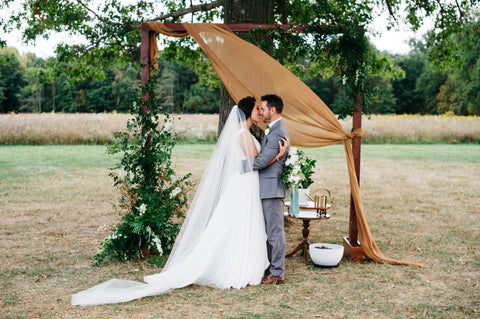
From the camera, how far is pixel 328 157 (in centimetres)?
2127

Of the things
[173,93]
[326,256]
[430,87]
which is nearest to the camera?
[326,256]

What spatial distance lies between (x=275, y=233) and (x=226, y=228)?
2.01 ft

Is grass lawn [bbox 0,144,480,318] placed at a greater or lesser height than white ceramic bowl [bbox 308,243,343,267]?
lesser

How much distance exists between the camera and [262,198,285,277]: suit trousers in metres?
5.33

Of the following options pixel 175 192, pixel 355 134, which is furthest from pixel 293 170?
pixel 175 192

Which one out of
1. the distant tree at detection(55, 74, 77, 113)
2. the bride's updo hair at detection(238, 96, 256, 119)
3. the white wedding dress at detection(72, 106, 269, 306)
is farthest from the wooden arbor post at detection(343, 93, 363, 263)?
the distant tree at detection(55, 74, 77, 113)

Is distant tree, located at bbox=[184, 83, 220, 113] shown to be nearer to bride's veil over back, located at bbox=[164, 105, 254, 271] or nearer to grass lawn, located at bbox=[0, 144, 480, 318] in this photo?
grass lawn, located at bbox=[0, 144, 480, 318]

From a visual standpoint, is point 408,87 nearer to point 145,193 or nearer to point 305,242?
point 305,242

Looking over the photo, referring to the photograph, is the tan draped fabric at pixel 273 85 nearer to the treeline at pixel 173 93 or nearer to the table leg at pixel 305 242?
the table leg at pixel 305 242

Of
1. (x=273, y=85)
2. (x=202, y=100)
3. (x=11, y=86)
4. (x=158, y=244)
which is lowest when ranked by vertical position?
(x=158, y=244)

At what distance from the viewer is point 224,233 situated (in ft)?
17.2

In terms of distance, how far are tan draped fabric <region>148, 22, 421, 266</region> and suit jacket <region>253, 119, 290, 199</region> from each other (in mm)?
885

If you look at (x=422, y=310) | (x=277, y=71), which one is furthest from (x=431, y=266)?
(x=277, y=71)

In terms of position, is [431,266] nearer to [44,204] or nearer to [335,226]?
[335,226]
